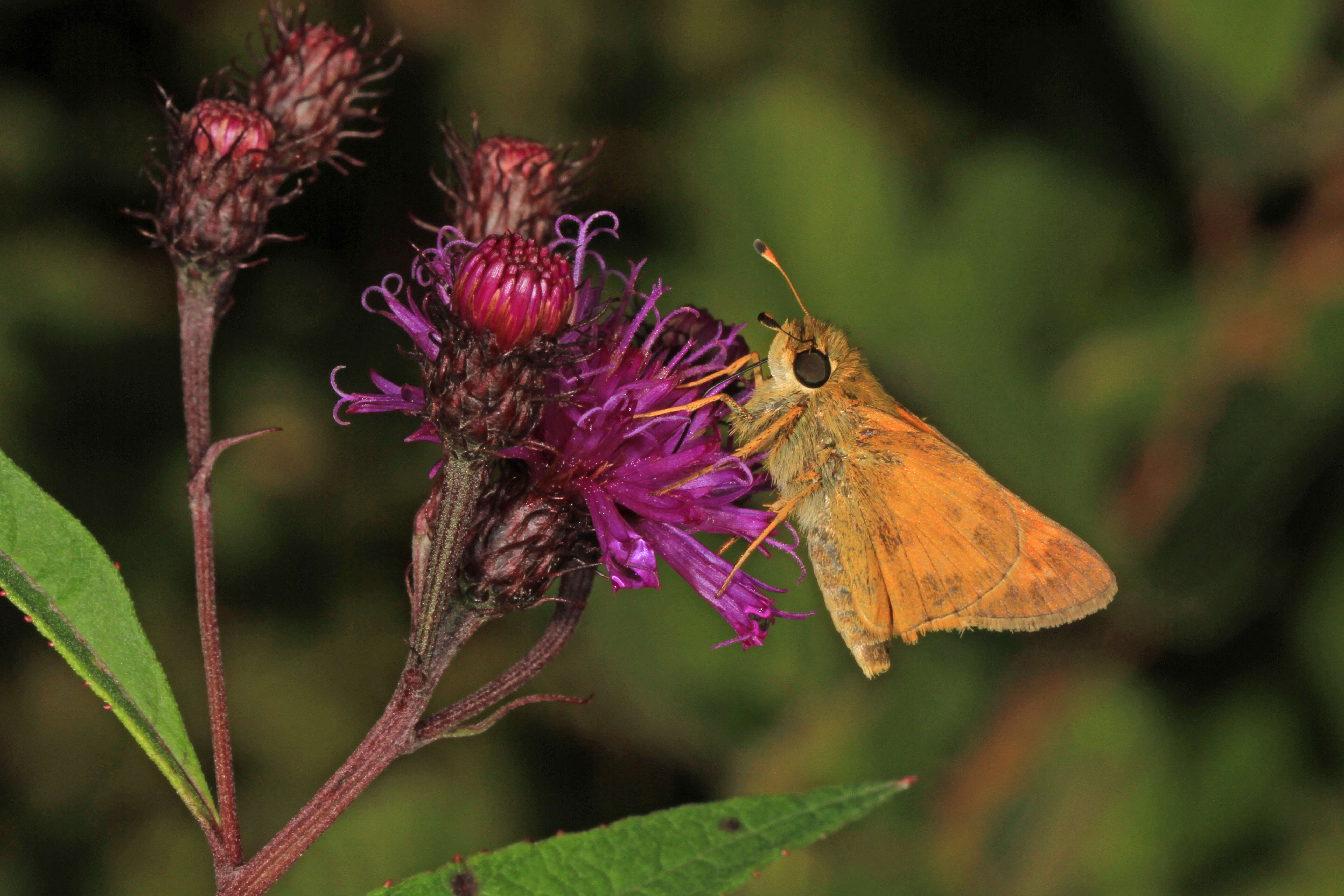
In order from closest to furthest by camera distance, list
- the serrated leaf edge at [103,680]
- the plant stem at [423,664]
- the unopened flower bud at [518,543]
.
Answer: the serrated leaf edge at [103,680]
the plant stem at [423,664]
the unopened flower bud at [518,543]

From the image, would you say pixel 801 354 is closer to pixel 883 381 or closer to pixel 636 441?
pixel 636 441

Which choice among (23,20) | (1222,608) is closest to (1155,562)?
(1222,608)

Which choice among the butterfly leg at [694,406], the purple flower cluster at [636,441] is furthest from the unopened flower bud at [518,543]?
the butterfly leg at [694,406]

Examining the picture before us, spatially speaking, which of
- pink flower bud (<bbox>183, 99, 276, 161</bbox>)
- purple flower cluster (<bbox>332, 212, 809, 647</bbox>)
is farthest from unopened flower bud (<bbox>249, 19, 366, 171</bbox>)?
purple flower cluster (<bbox>332, 212, 809, 647</bbox>)

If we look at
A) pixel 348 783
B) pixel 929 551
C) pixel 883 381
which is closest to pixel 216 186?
pixel 348 783

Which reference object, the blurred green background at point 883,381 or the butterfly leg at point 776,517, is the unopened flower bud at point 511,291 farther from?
the blurred green background at point 883,381

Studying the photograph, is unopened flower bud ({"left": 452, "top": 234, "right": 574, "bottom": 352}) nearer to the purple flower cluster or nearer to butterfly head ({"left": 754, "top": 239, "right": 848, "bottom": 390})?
→ the purple flower cluster
